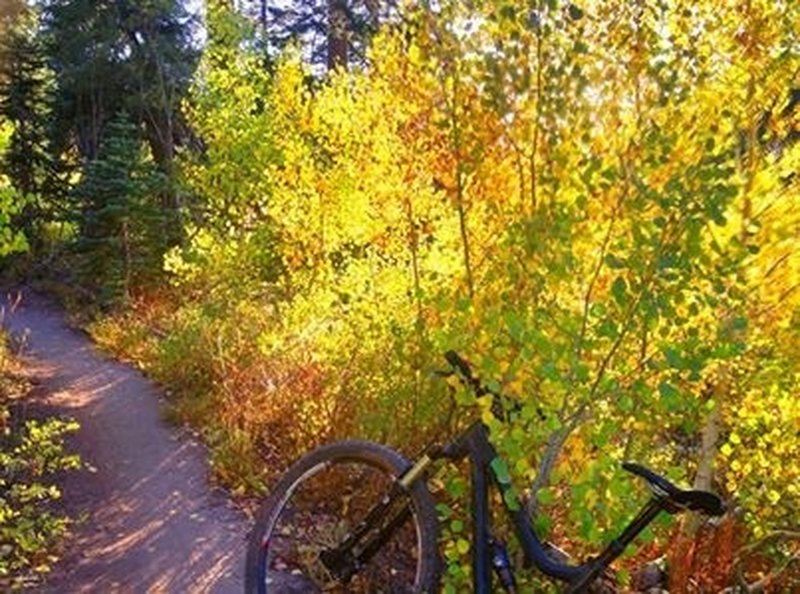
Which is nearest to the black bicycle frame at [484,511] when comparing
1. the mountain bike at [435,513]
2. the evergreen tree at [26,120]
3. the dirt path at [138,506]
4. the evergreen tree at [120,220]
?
the mountain bike at [435,513]

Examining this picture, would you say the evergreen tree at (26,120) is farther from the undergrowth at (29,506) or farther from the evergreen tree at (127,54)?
the undergrowth at (29,506)

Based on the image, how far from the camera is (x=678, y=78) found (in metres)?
3.50

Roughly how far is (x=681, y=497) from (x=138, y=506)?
14.6 feet

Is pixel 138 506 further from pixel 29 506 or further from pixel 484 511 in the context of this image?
pixel 484 511

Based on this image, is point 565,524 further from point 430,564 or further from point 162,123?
point 162,123

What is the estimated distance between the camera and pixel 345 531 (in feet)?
16.2

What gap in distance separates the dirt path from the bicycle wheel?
0.37 m

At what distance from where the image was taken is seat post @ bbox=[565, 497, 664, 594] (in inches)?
116

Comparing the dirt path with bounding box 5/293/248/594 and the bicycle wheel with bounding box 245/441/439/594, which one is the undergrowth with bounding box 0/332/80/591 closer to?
the dirt path with bounding box 5/293/248/594

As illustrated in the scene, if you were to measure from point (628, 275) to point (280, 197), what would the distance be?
8.83 meters

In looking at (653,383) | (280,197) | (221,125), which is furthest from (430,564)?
(221,125)

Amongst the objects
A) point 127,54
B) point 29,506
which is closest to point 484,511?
point 29,506

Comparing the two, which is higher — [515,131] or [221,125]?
[221,125]

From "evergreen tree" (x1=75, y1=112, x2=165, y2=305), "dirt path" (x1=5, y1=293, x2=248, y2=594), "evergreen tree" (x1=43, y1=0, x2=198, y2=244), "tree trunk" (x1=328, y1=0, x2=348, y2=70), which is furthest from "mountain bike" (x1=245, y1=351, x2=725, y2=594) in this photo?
"evergreen tree" (x1=43, y1=0, x2=198, y2=244)
